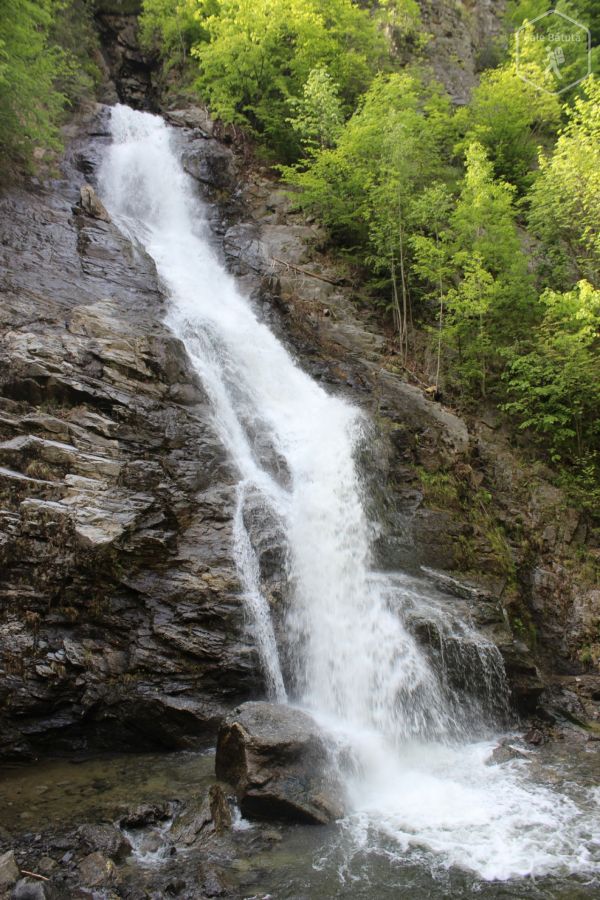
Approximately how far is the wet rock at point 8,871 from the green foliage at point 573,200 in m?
13.5

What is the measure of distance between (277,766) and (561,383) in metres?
9.99

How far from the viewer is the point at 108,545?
7.57 metres

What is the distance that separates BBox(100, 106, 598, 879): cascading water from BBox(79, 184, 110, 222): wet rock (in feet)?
7.65

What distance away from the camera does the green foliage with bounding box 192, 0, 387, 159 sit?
18.8 meters

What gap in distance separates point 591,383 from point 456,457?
135 inches

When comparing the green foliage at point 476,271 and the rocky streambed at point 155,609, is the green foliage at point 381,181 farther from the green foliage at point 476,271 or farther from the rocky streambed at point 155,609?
the rocky streambed at point 155,609

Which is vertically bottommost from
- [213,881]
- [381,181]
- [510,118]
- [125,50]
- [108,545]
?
[213,881]

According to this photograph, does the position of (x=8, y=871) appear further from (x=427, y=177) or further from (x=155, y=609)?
(x=427, y=177)

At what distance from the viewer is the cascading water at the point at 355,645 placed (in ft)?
18.7

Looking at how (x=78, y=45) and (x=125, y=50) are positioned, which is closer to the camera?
(x=78, y=45)

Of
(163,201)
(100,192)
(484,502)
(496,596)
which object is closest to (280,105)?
(163,201)

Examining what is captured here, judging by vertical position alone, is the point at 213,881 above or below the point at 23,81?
below

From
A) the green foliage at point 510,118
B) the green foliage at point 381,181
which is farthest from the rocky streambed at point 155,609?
the green foliage at point 510,118

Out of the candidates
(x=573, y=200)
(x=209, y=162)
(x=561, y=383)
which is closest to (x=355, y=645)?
(x=561, y=383)
